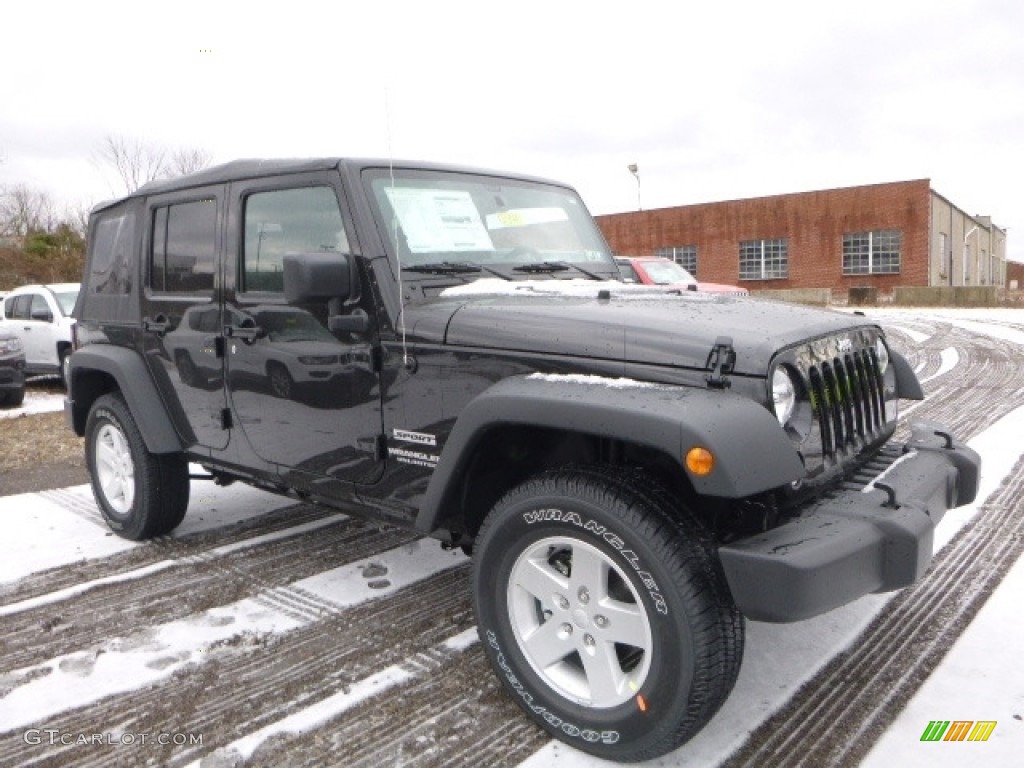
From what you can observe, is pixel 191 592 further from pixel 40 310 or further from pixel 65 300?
pixel 40 310

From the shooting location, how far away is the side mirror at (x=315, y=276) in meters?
2.96

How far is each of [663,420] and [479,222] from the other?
1.70m

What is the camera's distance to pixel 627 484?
8.07 feet

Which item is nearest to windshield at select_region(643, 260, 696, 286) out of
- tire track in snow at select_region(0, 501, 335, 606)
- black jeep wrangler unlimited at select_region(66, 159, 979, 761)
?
tire track in snow at select_region(0, 501, 335, 606)

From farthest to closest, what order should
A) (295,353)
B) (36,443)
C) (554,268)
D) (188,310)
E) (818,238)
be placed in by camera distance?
(818,238), (36,443), (188,310), (554,268), (295,353)

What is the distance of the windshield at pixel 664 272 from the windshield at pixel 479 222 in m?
9.06

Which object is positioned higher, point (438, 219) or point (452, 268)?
point (438, 219)

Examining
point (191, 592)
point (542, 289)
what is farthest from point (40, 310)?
point (542, 289)

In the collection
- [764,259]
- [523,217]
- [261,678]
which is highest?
[764,259]

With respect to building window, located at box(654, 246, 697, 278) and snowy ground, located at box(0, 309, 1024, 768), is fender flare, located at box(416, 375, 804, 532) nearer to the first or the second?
snowy ground, located at box(0, 309, 1024, 768)

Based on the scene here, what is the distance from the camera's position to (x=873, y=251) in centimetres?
3441

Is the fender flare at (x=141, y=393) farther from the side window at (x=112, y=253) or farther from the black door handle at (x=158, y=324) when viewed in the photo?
the side window at (x=112, y=253)

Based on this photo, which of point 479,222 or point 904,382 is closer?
point 904,382

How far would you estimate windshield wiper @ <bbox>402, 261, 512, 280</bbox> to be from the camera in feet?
10.7
